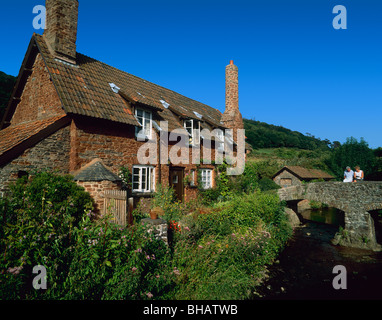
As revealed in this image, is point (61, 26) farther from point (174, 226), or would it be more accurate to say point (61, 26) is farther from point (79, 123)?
point (174, 226)

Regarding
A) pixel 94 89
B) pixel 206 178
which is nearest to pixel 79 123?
pixel 94 89

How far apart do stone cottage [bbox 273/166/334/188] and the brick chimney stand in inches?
1399

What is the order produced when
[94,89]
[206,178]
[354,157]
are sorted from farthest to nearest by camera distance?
[354,157] → [206,178] → [94,89]

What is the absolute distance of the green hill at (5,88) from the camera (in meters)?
20.6

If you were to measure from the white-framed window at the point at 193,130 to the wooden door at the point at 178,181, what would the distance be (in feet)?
7.78

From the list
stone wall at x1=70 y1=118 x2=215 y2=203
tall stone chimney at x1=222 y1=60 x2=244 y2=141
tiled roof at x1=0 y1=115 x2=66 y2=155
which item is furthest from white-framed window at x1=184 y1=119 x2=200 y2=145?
tiled roof at x1=0 y1=115 x2=66 y2=155

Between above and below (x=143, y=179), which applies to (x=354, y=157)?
above

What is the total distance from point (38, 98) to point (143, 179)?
656 centimetres

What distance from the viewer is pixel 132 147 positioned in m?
12.5

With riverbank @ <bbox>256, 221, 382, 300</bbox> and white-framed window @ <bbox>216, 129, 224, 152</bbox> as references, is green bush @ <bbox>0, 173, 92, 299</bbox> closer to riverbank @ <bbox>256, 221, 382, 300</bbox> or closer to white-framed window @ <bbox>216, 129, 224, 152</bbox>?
riverbank @ <bbox>256, 221, 382, 300</bbox>

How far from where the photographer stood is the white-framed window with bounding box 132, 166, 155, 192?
12.8m

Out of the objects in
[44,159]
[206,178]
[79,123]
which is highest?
[79,123]

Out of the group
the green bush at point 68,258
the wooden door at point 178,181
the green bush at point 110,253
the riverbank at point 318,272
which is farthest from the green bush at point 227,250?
the wooden door at point 178,181

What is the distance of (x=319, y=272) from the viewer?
1066 cm
